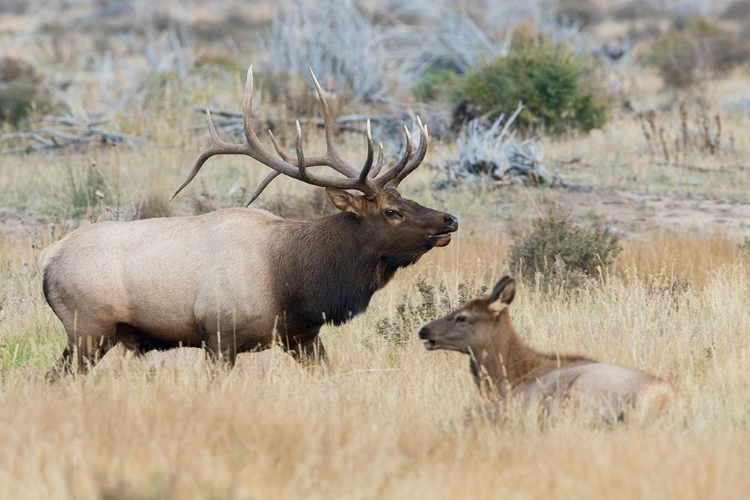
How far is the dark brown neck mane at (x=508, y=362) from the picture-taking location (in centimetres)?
722

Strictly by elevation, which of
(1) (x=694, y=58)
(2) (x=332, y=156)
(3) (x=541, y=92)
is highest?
(1) (x=694, y=58)

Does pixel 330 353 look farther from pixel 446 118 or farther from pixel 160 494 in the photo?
pixel 446 118

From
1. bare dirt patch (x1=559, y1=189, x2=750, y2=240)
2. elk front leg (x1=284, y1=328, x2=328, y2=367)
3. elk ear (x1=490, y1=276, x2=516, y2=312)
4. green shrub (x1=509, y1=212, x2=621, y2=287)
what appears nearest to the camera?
elk ear (x1=490, y1=276, x2=516, y2=312)

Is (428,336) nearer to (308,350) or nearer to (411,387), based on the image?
(411,387)

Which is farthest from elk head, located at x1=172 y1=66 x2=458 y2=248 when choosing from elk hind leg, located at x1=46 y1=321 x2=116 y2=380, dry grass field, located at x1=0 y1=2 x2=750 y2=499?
elk hind leg, located at x1=46 y1=321 x2=116 y2=380

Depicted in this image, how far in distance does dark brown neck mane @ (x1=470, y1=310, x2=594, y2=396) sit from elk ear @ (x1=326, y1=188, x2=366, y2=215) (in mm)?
1631

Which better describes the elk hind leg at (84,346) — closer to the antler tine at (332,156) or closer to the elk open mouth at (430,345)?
the antler tine at (332,156)

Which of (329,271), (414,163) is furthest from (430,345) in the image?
(414,163)

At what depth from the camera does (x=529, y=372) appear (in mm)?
7262

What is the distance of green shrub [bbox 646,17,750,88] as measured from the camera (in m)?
27.4

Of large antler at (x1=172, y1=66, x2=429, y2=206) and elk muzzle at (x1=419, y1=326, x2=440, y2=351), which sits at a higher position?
large antler at (x1=172, y1=66, x2=429, y2=206)

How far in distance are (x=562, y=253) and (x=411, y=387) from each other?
161 inches

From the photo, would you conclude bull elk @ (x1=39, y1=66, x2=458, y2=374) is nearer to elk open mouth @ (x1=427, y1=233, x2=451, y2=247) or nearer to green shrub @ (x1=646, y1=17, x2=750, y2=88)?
elk open mouth @ (x1=427, y1=233, x2=451, y2=247)

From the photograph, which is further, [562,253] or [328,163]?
[562,253]
